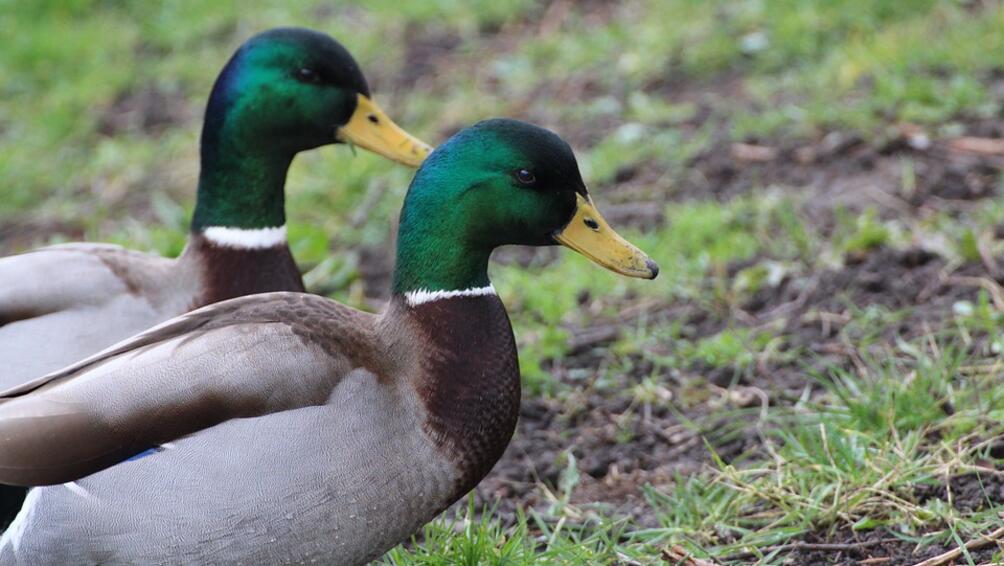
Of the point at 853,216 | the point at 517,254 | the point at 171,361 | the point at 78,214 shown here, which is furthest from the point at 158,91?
the point at 171,361

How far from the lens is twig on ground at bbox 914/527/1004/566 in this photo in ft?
9.47

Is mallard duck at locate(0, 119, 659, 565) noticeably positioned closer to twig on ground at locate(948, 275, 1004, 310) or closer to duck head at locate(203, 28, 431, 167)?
duck head at locate(203, 28, 431, 167)

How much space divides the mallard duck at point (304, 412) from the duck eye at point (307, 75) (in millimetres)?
895

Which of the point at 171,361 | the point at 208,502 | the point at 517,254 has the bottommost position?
the point at 517,254

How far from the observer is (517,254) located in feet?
17.2

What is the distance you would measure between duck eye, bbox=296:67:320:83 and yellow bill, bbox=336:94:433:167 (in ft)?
0.46

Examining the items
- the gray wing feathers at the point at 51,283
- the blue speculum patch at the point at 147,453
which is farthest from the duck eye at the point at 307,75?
the blue speculum patch at the point at 147,453

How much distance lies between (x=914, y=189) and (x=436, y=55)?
9.65 feet

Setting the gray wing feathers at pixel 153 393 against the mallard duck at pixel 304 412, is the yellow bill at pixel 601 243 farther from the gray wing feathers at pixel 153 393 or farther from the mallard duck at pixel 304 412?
the gray wing feathers at pixel 153 393

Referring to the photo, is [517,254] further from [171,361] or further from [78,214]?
[171,361]

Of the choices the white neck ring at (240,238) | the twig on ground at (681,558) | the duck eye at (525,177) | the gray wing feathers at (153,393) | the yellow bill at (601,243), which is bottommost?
the twig on ground at (681,558)

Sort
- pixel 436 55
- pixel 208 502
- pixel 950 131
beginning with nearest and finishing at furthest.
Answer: pixel 208 502
pixel 950 131
pixel 436 55

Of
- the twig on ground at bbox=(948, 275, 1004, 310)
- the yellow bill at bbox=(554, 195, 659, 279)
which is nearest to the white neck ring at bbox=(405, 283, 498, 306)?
the yellow bill at bbox=(554, 195, 659, 279)

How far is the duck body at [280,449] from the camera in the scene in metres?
2.63
